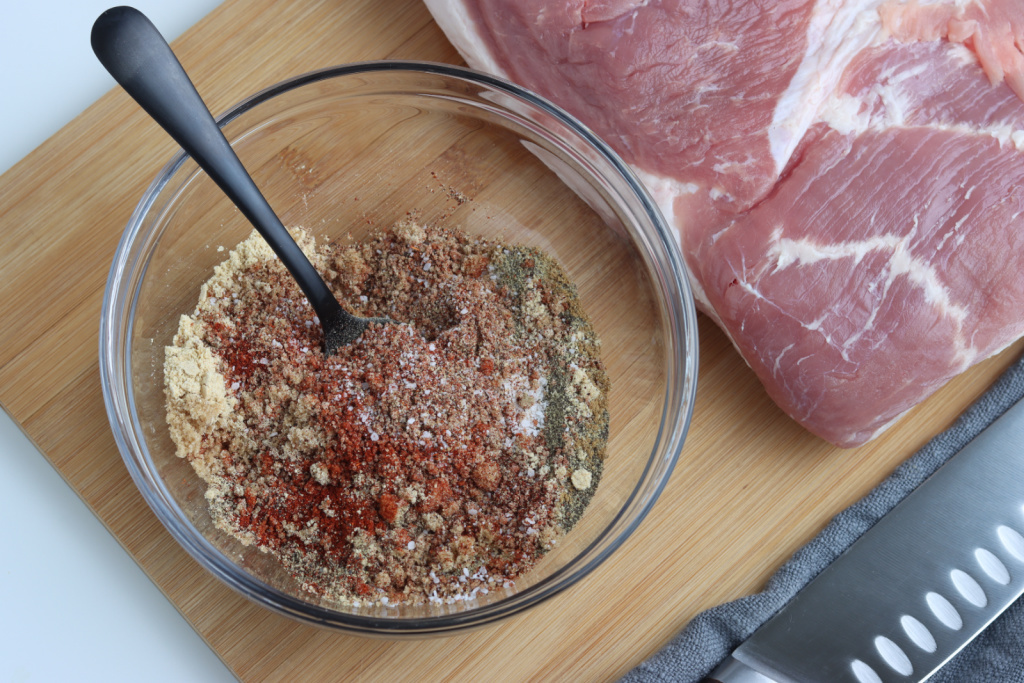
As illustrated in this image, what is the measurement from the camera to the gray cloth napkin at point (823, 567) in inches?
46.5

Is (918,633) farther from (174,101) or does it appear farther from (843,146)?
(174,101)

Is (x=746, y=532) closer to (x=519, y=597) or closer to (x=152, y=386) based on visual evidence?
(x=519, y=597)

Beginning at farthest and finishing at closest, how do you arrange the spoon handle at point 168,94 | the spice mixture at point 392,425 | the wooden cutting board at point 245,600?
the wooden cutting board at point 245,600
the spice mixture at point 392,425
the spoon handle at point 168,94

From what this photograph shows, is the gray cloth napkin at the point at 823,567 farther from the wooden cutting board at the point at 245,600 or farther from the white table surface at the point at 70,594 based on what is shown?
the white table surface at the point at 70,594

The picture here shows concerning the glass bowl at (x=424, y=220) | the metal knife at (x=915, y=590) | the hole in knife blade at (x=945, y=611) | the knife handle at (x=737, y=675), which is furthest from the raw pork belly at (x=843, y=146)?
the knife handle at (x=737, y=675)

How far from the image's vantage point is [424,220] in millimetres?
1210

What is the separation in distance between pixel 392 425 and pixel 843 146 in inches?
32.4

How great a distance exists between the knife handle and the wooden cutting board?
0.10 meters

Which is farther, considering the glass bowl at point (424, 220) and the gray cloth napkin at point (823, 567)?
the gray cloth napkin at point (823, 567)

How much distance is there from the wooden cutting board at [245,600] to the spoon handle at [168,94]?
332 millimetres

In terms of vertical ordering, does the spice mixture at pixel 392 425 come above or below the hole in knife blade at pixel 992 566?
above

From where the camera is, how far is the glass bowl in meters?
1.06

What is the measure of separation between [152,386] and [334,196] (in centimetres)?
42

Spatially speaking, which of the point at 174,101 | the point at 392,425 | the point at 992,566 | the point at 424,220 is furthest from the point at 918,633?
the point at 174,101
